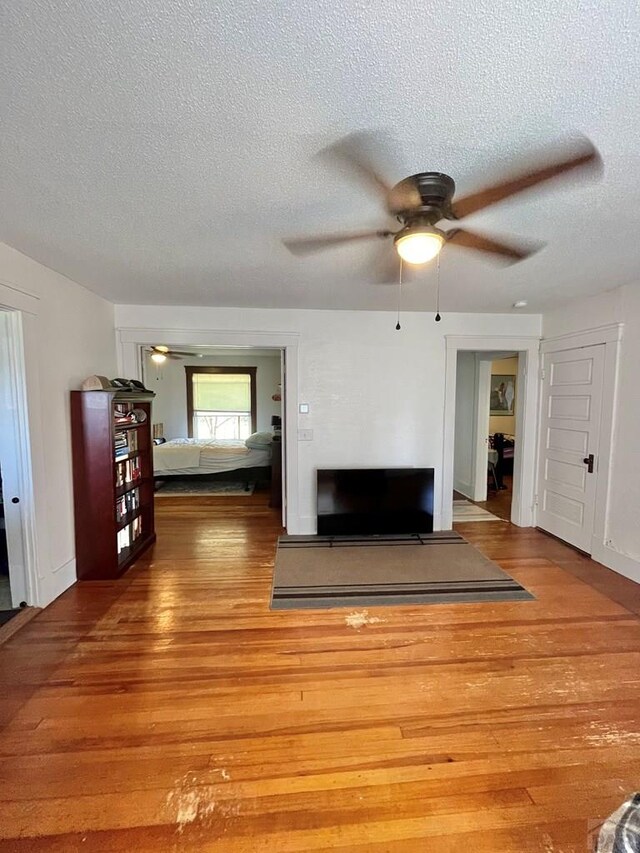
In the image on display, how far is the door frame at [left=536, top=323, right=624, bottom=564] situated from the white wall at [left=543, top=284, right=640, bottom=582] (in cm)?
3

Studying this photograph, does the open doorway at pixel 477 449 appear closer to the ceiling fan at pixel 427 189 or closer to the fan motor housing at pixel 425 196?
the ceiling fan at pixel 427 189

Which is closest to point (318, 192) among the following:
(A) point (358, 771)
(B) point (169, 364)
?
(A) point (358, 771)

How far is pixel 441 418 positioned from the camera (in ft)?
14.1

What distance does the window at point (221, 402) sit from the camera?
8523 mm

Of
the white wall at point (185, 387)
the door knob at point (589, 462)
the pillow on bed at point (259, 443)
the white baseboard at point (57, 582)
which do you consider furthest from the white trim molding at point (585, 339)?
the white wall at point (185, 387)

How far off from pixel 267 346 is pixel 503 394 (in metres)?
5.34

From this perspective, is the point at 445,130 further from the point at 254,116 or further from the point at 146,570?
the point at 146,570

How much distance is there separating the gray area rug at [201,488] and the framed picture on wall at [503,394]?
4948mm

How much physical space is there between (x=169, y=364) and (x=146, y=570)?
236 inches

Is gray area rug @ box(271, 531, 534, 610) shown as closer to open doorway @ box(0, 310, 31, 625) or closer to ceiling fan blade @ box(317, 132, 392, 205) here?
open doorway @ box(0, 310, 31, 625)

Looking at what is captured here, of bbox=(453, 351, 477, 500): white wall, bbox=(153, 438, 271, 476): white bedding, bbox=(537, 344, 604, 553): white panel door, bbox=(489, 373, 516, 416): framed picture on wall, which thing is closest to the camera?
bbox=(537, 344, 604, 553): white panel door

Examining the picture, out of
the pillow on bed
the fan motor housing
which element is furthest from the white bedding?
the fan motor housing

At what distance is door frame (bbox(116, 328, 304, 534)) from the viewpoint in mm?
3953

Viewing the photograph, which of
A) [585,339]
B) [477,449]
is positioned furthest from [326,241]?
[477,449]
